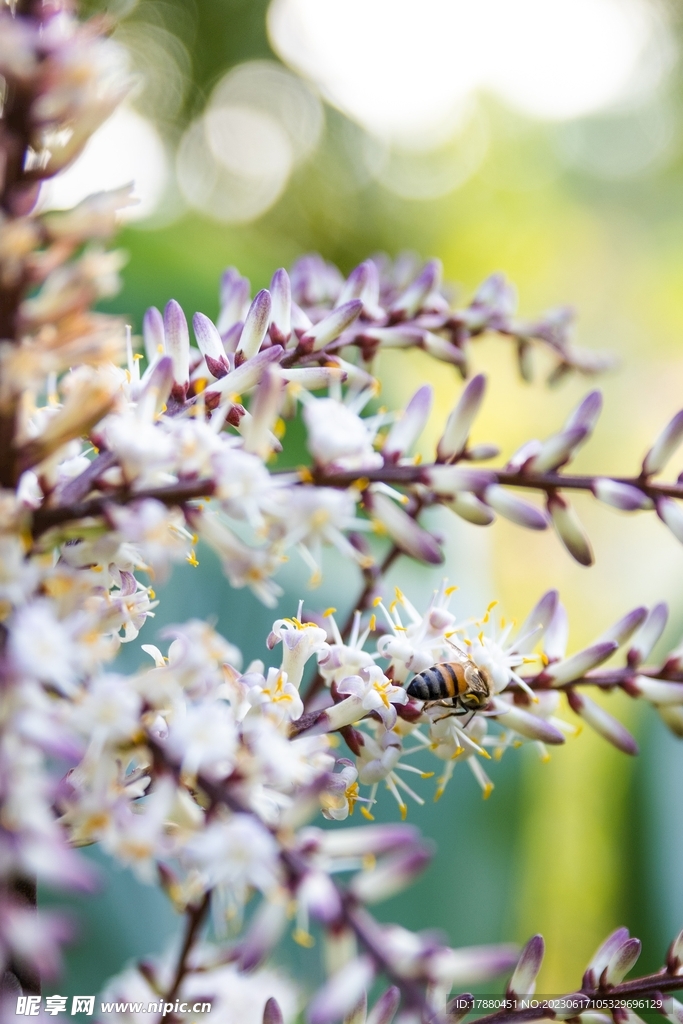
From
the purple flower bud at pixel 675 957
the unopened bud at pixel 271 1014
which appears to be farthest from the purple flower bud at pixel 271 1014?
the purple flower bud at pixel 675 957

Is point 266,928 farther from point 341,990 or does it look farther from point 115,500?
point 115,500

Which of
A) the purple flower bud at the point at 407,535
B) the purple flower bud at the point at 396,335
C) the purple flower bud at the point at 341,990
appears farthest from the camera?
the purple flower bud at the point at 396,335

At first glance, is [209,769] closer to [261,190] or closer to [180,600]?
[180,600]

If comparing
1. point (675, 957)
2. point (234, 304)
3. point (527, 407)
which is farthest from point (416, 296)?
point (527, 407)

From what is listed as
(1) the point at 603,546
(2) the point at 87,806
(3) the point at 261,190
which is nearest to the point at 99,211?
(2) the point at 87,806

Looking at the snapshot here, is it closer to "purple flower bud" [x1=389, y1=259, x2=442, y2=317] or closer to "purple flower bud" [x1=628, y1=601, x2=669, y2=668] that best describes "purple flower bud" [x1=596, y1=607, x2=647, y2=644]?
"purple flower bud" [x1=628, y1=601, x2=669, y2=668]

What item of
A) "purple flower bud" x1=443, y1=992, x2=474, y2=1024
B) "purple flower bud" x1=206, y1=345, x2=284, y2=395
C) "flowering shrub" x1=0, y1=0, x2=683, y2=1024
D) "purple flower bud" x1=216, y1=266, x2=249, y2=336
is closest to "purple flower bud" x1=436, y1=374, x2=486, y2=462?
"flowering shrub" x1=0, y1=0, x2=683, y2=1024

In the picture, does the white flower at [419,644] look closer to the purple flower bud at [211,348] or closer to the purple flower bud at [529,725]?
the purple flower bud at [529,725]
